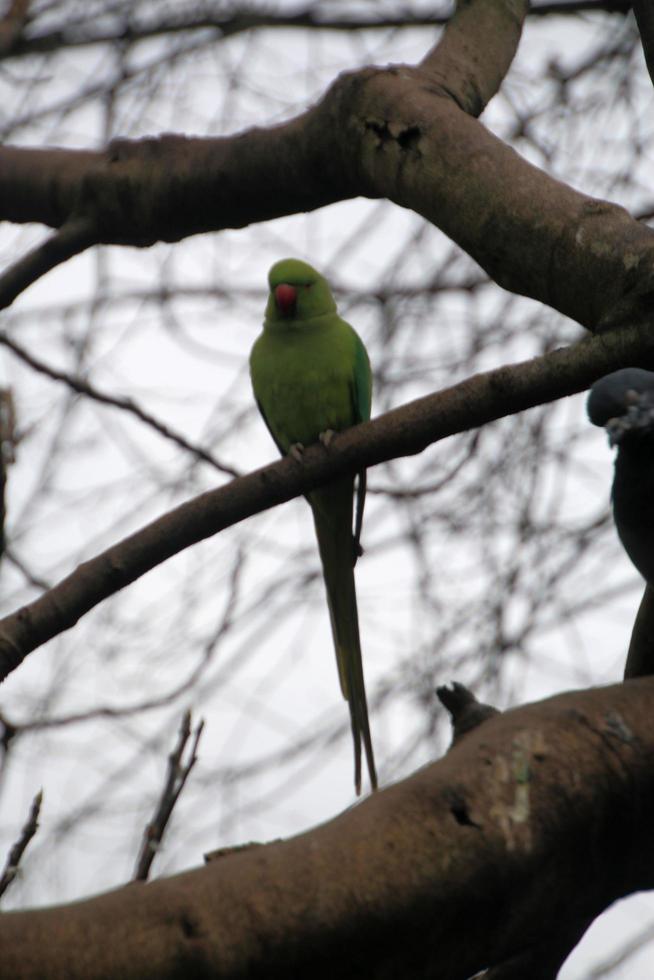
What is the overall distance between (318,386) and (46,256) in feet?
3.88

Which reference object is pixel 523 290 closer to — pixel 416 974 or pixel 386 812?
pixel 386 812

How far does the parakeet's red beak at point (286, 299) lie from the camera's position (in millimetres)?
3566

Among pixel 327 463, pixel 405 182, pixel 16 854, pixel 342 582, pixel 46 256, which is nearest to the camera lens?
pixel 16 854

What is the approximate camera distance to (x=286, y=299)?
356 cm

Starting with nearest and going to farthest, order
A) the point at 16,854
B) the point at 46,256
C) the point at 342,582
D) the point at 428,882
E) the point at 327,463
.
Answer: the point at 428,882
the point at 16,854
the point at 327,463
the point at 46,256
the point at 342,582

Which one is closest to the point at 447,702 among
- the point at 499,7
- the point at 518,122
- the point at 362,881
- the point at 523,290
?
the point at 362,881

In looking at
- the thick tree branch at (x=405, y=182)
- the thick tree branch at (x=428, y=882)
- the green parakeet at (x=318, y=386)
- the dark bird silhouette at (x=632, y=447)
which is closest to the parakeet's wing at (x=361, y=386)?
the green parakeet at (x=318, y=386)

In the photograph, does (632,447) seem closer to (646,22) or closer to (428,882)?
(646,22)

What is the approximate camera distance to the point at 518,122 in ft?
12.3

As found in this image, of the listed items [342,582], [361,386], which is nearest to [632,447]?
[342,582]

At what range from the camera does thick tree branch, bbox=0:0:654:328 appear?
68.5 inches

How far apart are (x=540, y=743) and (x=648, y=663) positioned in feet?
2.02

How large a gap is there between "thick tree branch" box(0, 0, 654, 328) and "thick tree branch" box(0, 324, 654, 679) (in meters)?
0.08

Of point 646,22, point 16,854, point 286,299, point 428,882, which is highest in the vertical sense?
point 286,299
